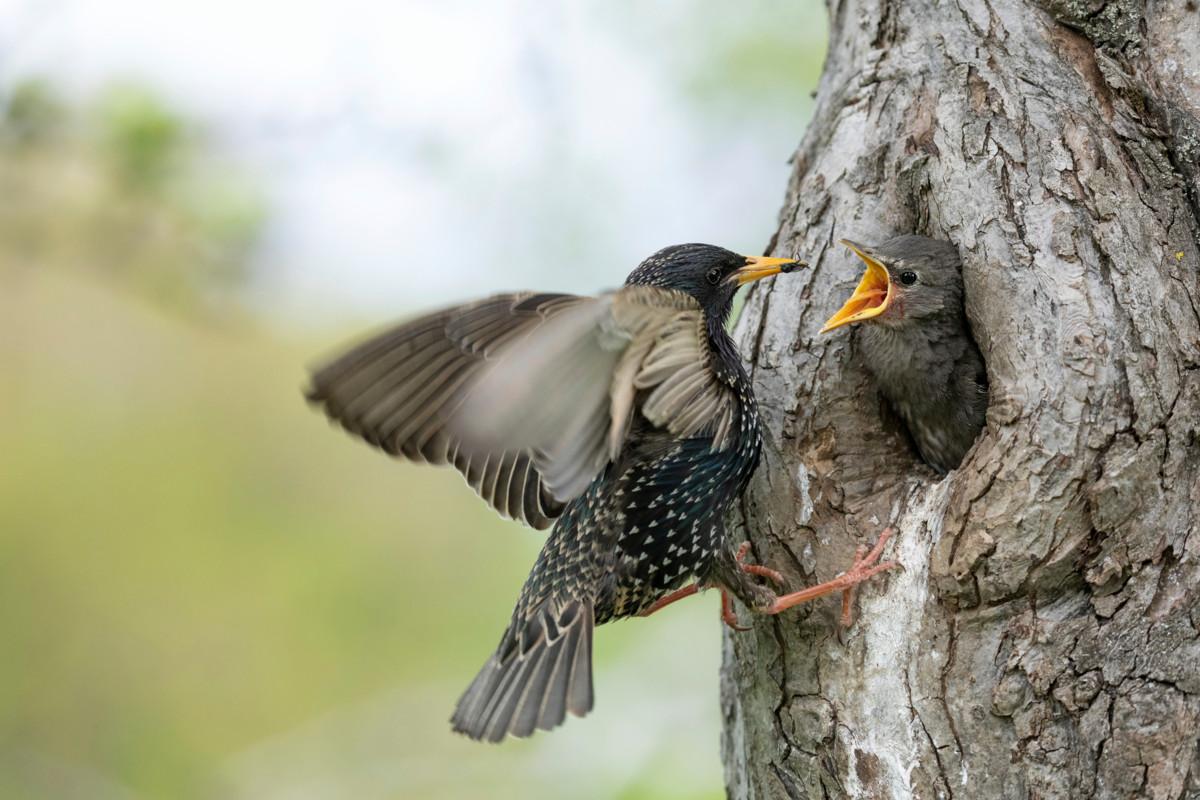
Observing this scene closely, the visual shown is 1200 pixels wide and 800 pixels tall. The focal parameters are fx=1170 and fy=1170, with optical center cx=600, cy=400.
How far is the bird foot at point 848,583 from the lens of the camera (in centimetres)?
325

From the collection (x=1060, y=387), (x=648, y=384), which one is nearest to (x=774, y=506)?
(x=648, y=384)

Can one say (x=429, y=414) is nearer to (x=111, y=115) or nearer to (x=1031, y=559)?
(x=1031, y=559)

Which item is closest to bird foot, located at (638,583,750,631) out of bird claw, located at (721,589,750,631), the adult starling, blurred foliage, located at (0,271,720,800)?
bird claw, located at (721,589,750,631)

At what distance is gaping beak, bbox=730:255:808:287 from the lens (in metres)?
3.76

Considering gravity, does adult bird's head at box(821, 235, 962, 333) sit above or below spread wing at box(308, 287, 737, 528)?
above

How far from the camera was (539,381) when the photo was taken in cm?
283

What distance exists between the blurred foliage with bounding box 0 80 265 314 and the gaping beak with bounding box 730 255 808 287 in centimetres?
236

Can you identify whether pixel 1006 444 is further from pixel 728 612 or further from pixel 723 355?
pixel 728 612

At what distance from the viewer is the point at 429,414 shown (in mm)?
3260

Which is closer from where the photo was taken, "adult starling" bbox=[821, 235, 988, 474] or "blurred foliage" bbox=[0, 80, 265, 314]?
"adult starling" bbox=[821, 235, 988, 474]

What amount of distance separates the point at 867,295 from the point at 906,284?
22 centimetres

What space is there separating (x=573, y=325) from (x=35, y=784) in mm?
5146

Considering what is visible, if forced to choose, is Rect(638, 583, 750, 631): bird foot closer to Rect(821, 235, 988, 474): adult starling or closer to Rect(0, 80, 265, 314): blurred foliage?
Rect(821, 235, 988, 474): adult starling

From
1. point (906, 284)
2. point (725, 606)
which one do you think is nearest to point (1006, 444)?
point (906, 284)
